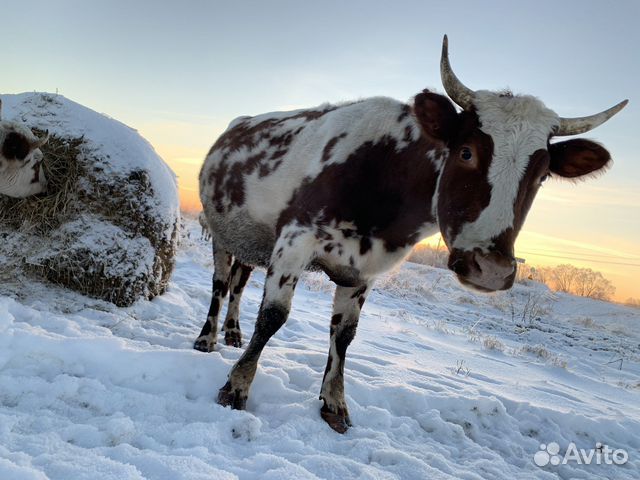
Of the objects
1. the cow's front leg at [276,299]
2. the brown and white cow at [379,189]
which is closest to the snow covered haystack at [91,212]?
the brown and white cow at [379,189]


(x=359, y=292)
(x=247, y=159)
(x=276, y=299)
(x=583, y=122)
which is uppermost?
(x=583, y=122)

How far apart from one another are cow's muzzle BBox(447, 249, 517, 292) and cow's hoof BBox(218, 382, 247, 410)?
177cm

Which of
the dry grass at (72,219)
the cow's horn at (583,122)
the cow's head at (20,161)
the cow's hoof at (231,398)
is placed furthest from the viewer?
the cow's head at (20,161)

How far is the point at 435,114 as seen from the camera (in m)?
3.17

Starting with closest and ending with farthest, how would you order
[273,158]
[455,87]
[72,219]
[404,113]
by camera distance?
[455,87] < [404,113] < [273,158] < [72,219]

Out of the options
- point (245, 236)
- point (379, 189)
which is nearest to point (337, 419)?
point (379, 189)

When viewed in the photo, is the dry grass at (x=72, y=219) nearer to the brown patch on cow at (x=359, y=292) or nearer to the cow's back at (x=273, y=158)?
the cow's back at (x=273, y=158)

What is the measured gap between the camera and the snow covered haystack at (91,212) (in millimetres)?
5098

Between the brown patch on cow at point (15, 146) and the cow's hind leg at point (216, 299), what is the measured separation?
2418 millimetres

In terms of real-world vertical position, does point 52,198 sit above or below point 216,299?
above

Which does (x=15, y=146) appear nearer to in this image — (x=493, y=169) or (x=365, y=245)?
(x=365, y=245)

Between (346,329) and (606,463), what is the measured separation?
258 cm

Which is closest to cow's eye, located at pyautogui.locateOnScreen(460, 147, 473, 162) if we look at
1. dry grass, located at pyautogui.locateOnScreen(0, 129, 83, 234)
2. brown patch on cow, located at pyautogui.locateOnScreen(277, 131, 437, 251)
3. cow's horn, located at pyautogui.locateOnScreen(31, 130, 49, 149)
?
brown patch on cow, located at pyautogui.locateOnScreen(277, 131, 437, 251)

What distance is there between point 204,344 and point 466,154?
3.22 meters
